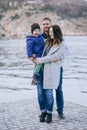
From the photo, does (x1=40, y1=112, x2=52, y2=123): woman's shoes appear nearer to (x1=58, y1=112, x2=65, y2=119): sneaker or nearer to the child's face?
(x1=58, y1=112, x2=65, y2=119): sneaker

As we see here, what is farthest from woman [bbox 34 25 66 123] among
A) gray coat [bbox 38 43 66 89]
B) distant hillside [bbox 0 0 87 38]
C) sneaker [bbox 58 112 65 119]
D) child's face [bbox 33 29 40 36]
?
distant hillside [bbox 0 0 87 38]

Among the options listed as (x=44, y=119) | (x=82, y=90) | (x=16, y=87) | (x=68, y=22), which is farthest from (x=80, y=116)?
(x=68, y=22)

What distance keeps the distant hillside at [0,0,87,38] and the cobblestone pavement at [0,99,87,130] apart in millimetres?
123814

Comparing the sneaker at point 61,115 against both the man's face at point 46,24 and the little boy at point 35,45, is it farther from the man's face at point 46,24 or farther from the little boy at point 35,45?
the man's face at point 46,24

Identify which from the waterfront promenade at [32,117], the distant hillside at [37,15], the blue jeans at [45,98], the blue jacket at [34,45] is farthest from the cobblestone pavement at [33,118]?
the distant hillside at [37,15]

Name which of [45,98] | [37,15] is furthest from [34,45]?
[37,15]

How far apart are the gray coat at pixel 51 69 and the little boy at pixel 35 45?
0.48ft

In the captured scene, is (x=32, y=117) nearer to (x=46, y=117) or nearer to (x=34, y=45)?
(x=46, y=117)

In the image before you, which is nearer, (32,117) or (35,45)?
(35,45)

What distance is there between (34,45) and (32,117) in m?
1.37

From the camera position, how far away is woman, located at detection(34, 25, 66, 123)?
7719mm

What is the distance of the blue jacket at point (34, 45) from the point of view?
25.5 ft

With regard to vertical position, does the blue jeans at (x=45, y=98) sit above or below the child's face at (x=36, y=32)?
below

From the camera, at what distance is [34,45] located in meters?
7.81
